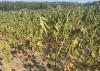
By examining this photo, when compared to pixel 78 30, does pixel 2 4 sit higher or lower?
lower

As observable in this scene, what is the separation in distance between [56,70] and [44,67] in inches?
18.0


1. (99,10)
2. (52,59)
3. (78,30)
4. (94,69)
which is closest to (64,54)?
(52,59)

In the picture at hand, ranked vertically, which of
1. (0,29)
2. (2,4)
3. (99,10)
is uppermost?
(99,10)

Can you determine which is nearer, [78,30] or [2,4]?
[78,30]

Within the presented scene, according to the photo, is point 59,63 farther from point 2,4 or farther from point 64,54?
point 2,4

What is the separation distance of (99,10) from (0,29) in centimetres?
260

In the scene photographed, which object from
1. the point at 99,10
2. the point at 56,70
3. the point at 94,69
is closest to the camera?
the point at 56,70

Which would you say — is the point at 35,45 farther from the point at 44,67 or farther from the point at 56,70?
the point at 56,70

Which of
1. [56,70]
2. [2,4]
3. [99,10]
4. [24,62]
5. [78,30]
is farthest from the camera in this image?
[2,4]

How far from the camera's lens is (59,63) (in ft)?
13.1

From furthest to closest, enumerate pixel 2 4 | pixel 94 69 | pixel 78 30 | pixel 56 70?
pixel 2 4
pixel 78 30
pixel 94 69
pixel 56 70

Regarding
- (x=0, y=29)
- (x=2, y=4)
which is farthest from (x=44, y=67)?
(x=2, y=4)

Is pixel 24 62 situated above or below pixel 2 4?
above

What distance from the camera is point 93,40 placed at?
14.2 feet
